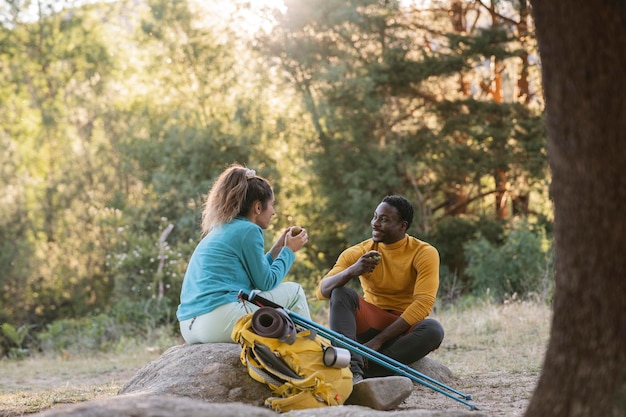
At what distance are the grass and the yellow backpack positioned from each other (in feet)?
3.17

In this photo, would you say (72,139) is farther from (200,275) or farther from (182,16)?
(200,275)

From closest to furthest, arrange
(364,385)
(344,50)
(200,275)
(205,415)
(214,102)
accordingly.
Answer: (205,415), (364,385), (200,275), (344,50), (214,102)

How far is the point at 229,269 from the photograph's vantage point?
578 cm

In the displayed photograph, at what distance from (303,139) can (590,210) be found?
62.2ft

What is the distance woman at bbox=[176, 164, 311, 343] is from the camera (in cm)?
575

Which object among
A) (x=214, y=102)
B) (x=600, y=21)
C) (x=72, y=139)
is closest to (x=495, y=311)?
(x=600, y=21)

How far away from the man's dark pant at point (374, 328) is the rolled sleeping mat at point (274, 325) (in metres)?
0.98

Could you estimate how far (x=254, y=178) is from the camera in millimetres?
6016

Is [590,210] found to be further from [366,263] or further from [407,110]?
[407,110]

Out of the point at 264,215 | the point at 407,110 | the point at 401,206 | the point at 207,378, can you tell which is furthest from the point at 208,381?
the point at 407,110

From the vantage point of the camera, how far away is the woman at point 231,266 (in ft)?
18.9

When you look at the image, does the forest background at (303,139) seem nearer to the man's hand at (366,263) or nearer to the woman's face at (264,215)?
the woman's face at (264,215)

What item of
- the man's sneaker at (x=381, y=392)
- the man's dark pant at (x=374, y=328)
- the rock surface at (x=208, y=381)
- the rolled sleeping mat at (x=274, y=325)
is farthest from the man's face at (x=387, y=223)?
the rolled sleeping mat at (x=274, y=325)

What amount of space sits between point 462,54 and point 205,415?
17877 millimetres
